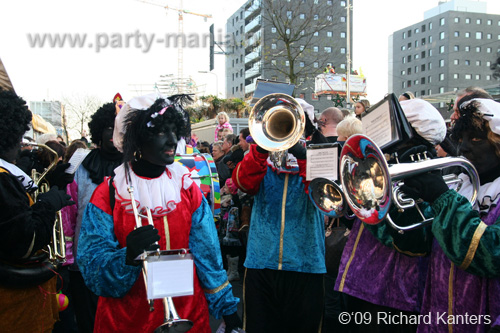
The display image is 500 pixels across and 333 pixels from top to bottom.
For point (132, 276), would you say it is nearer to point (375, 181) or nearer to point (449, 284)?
point (375, 181)

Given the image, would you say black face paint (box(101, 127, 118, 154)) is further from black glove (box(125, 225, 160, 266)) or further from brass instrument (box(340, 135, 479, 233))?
brass instrument (box(340, 135, 479, 233))

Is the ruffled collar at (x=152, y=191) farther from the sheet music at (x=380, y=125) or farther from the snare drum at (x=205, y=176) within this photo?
the snare drum at (x=205, y=176)

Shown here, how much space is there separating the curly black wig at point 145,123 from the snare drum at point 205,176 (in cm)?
181

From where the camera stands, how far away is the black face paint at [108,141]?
381cm

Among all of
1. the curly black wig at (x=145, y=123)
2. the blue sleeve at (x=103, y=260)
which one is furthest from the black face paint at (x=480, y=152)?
the blue sleeve at (x=103, y=260)

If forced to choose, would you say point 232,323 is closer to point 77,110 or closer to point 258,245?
point 258,245

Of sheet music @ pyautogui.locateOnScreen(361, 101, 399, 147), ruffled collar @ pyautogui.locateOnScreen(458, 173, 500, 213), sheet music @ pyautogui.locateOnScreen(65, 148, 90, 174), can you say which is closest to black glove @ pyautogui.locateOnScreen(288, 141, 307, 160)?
sheet music @ pyautogui.locateOnScreen(361, 101, 399, 147)

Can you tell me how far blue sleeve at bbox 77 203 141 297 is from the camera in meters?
2.18

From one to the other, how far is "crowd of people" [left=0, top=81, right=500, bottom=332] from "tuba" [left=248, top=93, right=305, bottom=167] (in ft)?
0.27

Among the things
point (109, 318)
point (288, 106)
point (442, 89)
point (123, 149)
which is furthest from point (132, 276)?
point (442, 89)

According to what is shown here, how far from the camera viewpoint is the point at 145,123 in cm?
243

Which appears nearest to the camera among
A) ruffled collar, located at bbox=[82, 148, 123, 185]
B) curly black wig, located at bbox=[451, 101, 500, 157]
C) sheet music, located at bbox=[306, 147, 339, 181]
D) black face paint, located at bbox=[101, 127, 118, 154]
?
curly black wig, located at bbox=[451, 101, 500, 157]

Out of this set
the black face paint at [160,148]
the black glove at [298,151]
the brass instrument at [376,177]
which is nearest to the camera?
the brass instrument at [376,177]

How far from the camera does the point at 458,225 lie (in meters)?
2.04
